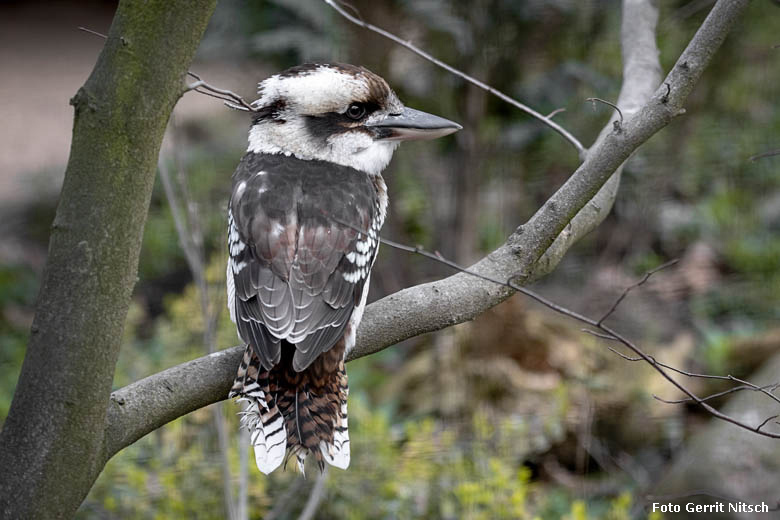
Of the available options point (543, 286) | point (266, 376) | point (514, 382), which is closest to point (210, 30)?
point (543, 286)

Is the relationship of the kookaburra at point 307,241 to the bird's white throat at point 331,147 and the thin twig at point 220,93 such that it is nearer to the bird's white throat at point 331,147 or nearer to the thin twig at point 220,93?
the bird's white throat at point 331,147

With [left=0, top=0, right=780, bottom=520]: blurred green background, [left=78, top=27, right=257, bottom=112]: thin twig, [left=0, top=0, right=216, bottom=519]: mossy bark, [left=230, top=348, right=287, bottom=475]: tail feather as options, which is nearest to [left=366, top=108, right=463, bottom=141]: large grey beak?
[left=78, top=27, right=257, bottom=112]: thin twig

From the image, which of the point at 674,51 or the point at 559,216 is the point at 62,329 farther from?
the point at 674,51

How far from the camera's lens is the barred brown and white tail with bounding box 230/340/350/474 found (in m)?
2.26

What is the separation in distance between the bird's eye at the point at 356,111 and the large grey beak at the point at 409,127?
40mm

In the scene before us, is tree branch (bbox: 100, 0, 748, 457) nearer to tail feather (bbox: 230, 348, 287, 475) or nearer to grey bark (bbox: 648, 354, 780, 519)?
tail feather (bbox: 230, 348, 287, 475)

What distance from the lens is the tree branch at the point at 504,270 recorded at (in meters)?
2.03

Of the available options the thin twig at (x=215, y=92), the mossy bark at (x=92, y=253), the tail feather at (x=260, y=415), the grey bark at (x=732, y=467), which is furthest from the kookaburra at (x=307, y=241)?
the grey bark at (x=732, y=467)

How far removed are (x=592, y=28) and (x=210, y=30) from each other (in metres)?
2.43

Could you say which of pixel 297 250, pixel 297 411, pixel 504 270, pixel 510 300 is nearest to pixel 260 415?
pixel 297 411

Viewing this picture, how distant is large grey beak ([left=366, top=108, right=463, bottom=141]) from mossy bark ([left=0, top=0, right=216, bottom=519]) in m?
1.05

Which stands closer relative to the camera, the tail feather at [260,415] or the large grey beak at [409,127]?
the tail feather at [260,415]

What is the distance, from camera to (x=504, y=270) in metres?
2.23

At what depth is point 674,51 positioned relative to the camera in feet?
18.6
